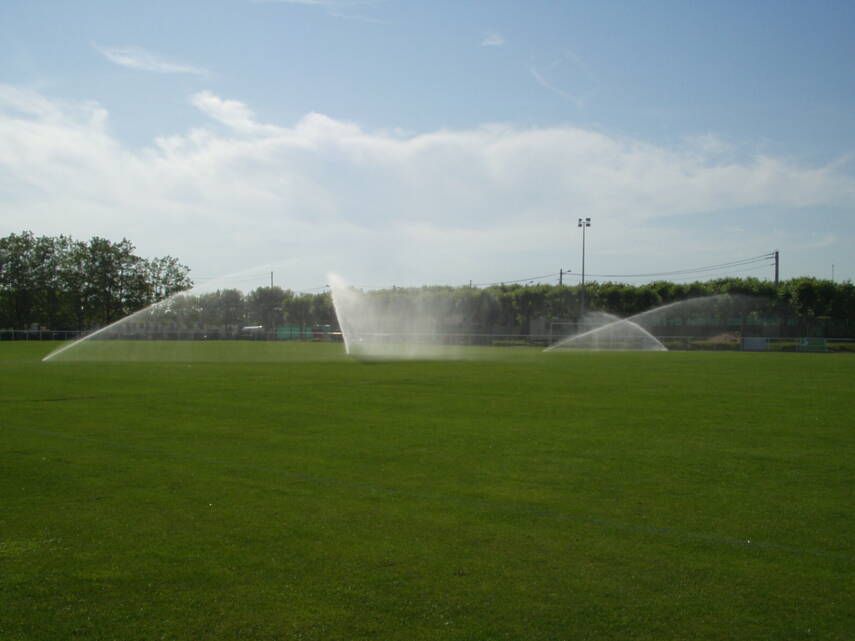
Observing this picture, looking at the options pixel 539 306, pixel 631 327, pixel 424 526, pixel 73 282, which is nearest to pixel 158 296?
pixel 73 282

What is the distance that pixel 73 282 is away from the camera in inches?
3568

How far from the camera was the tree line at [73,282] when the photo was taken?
89.2m

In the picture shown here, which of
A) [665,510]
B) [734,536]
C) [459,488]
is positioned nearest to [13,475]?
[459,488]

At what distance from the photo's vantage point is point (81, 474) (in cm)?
927

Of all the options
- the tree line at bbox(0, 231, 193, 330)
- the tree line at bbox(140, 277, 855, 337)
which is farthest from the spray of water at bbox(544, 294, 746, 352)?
the tree line at bbox(0, 231, 193, 330)

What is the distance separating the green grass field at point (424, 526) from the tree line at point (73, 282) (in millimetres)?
79068

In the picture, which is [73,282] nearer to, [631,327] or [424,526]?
[631,327]

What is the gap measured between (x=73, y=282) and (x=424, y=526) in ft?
311

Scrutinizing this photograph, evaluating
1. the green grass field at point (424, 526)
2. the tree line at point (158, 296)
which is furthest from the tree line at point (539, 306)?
the green grass field at point (424, 526)

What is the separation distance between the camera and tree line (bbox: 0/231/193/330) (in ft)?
293

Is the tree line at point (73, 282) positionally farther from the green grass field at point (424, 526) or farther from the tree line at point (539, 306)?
the green grass field at point (424, 526)

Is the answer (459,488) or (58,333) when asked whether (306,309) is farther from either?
(459,488)

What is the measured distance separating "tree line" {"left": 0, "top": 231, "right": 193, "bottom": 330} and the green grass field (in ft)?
259

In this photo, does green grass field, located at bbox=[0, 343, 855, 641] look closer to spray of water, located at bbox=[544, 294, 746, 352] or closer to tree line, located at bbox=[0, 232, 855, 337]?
spray of water, located at bbox=[544, 294, 746, 352]
